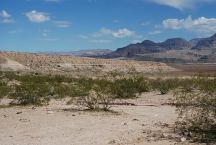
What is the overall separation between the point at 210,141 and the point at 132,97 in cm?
1413

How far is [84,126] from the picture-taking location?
14.8 m

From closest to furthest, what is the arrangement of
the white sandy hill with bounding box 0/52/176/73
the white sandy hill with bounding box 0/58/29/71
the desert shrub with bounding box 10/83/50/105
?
1. the desert shrub with bounding box 10/83/50/105
2. the white sandy hill with bounding box 0/58/29/71
3. the white sandy hill with bounding box 0/52/176/73

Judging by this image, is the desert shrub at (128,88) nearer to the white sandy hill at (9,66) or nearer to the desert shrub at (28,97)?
the desert shrub at (28,97)

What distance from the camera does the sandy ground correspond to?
41.6ft

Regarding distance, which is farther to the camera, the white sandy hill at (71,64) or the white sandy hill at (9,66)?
the white sandy hill at (71,64)

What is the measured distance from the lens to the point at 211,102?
13.6 metres

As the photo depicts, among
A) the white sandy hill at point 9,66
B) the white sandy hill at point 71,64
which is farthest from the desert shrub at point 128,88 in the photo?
the white sandy hill at point 71,64

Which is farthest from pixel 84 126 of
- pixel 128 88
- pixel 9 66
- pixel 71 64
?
pixel 71 64

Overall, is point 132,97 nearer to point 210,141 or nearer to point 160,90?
point 160,90

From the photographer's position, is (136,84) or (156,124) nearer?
(156,124)

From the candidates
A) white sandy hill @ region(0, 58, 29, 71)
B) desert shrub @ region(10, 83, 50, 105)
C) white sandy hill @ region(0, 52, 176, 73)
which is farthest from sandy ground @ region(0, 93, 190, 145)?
white sandy hill @ region(0, 52, 176, 73)

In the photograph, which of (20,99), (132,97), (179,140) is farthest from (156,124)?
(132,97)

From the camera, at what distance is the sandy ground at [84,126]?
12688 millimetres

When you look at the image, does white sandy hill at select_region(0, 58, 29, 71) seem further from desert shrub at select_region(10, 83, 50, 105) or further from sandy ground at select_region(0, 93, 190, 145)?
sandy ground at select_region(0, 93, 190, 145)
